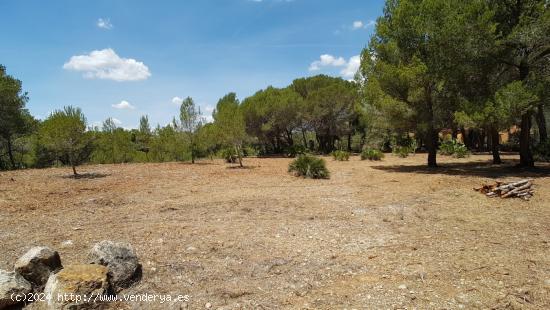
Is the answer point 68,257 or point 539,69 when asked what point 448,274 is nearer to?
point 68,257

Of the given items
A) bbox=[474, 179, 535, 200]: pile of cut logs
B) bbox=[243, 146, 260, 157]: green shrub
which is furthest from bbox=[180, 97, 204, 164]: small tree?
bbox=[474, 179, 535, 200]: pile of cut logs

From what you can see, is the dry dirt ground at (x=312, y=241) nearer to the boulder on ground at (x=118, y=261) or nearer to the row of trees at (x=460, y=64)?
the boulder on ground at (x=118, y=261)

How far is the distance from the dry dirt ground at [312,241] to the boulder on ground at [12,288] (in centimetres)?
106

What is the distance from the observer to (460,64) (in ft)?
45.5

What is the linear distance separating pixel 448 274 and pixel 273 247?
2578mm

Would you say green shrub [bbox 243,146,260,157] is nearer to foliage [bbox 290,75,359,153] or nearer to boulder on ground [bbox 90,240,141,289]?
foliage [bbox 290,75,359,153]

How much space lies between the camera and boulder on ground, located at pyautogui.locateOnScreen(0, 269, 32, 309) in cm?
403

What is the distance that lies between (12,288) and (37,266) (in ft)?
1.27

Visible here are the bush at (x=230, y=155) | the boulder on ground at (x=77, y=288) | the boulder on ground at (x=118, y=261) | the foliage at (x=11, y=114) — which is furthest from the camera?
the bush at (x=230, y=155)

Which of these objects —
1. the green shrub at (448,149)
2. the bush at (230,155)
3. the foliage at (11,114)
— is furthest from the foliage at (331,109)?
the foliage at (11,114)

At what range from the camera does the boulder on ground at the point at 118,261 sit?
4559 millimetres

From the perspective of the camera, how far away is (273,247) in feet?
19.5

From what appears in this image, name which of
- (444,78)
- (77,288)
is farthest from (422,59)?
(77,288)

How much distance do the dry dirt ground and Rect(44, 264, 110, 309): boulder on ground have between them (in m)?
0.32
